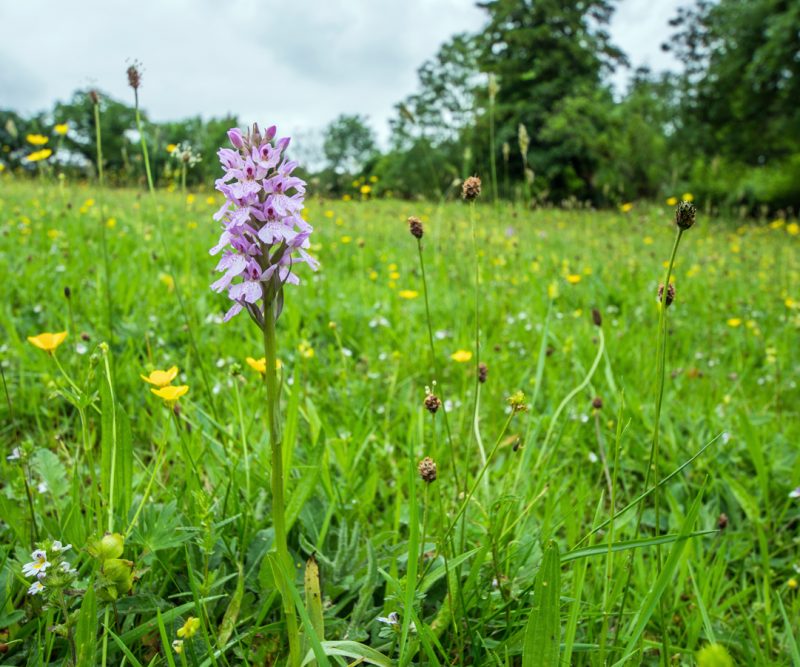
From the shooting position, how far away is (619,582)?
111 cm

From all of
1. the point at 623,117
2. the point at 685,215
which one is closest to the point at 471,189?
the point at 685,215

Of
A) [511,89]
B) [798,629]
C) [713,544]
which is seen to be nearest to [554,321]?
[713,544]

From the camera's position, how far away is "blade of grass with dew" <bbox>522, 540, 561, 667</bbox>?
2.66 feet

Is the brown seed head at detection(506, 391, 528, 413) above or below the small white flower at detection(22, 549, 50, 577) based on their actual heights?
above

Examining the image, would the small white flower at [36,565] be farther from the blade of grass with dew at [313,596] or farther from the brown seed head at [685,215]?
the brown seed head at [685,215]

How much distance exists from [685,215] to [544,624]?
0.63m

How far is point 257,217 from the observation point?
810 mm

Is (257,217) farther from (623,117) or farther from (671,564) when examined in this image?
(623,117)

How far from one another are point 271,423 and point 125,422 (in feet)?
1.69

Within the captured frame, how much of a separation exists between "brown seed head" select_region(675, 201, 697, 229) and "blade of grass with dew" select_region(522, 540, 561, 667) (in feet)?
1.62

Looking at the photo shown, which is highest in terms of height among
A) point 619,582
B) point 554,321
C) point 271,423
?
point 271,423

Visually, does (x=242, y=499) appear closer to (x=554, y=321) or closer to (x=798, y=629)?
(x=798, y=629)

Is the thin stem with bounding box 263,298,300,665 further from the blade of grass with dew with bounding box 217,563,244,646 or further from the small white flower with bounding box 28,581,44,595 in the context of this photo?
the small white flower with bounding box 28,581,44,595

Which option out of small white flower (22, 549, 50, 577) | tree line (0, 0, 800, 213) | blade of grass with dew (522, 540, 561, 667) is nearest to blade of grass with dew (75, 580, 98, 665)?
small white flower (22, 549, 50, 577)
